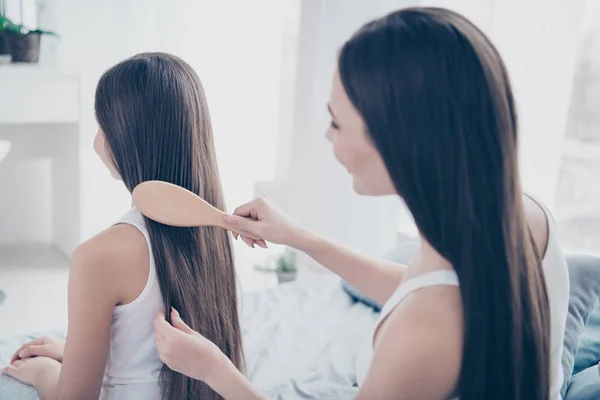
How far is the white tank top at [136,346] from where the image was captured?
101cm

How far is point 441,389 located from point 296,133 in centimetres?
185

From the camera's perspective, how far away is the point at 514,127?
678 millimetres

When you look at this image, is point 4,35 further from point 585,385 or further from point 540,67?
point 585,385

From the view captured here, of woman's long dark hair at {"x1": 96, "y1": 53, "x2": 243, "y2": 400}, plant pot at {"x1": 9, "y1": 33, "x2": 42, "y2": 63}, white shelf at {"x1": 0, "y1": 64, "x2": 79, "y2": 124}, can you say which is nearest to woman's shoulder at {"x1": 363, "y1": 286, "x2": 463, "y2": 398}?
woman's long dark hair at {"x1": 96, "y1": 53, "x2": 243, "y2": 400}

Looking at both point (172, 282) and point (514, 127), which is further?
point (172, 282)

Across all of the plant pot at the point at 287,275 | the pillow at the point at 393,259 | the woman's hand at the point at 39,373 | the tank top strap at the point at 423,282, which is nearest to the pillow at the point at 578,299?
the pillow at the point at 393,259

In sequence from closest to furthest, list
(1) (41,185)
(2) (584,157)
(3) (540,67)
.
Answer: (3) (540,67) < (2) (584,157) < (1) (41,185)

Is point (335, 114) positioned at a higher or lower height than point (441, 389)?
higher

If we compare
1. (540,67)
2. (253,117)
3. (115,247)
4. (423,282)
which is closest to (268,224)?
(115,247)

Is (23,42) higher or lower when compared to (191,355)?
higher

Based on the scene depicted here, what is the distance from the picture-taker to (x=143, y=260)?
100 cm

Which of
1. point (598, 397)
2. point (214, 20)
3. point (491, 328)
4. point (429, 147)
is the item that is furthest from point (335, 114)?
point (214, 20)

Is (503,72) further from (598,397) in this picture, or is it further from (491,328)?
(598,397)

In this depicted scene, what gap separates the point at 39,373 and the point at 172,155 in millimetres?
446
